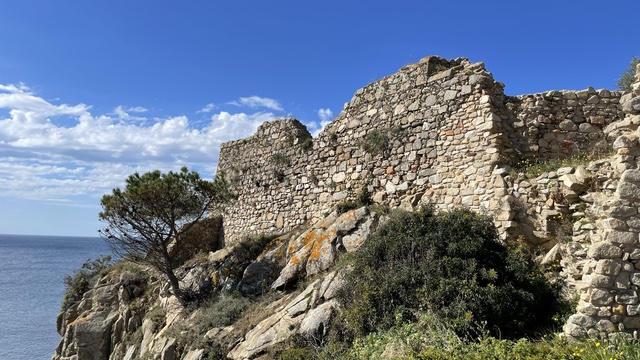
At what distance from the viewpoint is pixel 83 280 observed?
20.1 metres

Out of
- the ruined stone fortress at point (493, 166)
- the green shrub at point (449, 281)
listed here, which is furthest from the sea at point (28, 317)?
the green shrub at point (449, 281)

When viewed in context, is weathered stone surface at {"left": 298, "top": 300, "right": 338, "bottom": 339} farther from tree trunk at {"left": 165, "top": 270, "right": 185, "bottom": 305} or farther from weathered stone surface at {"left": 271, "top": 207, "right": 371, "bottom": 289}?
tree trunk at {"left": 165, "top": 270, "right": 185, "bottom": 305}

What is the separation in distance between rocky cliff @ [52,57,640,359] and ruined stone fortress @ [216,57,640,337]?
1.1 inches

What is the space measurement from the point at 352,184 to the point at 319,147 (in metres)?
2.14

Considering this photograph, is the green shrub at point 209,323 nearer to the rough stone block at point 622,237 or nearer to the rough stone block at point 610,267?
the rough stone block at point 610,267

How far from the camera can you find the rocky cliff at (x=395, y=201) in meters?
7.12

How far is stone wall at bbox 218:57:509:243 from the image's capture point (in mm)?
10672

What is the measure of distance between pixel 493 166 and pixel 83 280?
18.3 m

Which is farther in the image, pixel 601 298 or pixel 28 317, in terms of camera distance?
pixel 28 317

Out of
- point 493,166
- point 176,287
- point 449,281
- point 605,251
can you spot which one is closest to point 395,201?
point 493,166

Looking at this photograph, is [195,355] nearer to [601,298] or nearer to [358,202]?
[358,202]

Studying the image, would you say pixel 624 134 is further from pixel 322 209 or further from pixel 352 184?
pixel 322 209

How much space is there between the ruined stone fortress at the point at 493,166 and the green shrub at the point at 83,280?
891cm

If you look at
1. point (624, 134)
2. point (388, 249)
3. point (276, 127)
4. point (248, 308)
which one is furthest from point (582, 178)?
point (276, 127)
